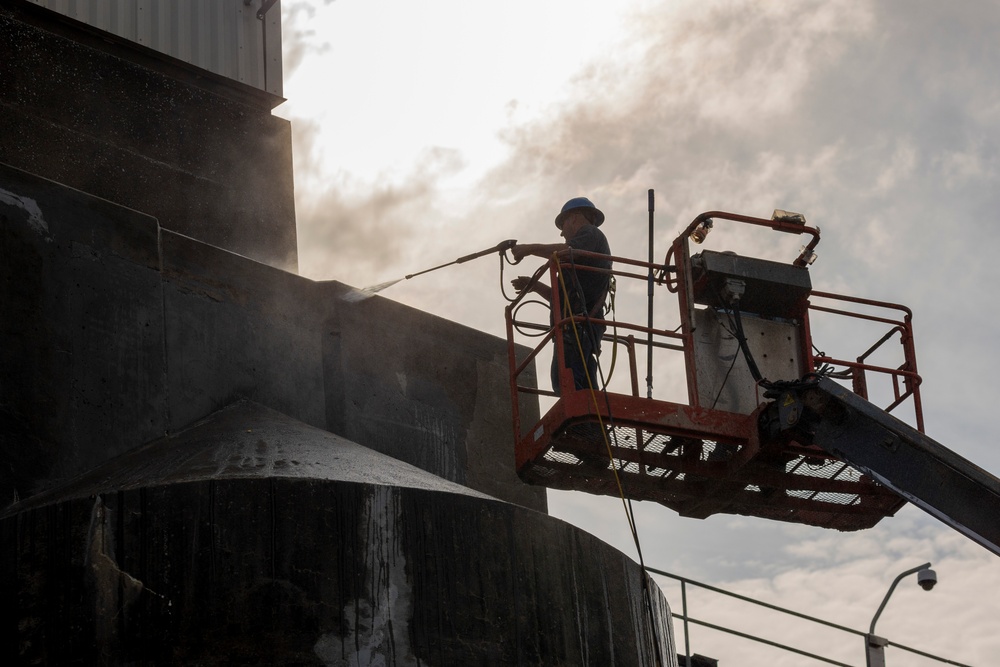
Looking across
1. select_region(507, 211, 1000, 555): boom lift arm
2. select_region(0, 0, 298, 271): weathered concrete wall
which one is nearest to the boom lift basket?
select_region(507, 211, 1000, 555): boom lift arm

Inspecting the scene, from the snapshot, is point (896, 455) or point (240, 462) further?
point (896, 455)

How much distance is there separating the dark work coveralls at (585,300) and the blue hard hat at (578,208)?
309 mm

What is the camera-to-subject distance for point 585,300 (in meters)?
10.2

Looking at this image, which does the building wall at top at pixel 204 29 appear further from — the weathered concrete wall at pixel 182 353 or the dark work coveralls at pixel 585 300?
the dark work coveralls at pixel 585 300

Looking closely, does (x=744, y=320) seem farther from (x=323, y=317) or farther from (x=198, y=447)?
(x=198, y=447)

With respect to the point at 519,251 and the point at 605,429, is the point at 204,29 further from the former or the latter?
the point at 605,429

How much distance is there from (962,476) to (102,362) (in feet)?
17.5

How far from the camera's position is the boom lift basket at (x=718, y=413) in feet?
30.3

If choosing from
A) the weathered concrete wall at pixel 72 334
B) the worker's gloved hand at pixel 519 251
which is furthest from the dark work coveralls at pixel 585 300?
the weathered concrete wall at pixel 72 334

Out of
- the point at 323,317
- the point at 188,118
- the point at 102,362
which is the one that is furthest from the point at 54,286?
the point at 188,118

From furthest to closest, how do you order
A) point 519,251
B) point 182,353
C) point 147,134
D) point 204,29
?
point 204,29
point 147,134
point 519,251
point 182,353

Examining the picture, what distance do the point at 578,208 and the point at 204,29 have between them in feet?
13.9

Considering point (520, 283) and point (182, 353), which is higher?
point (520, 283)

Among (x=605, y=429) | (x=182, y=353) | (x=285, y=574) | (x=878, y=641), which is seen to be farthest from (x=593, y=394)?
(x=878, y=641)
